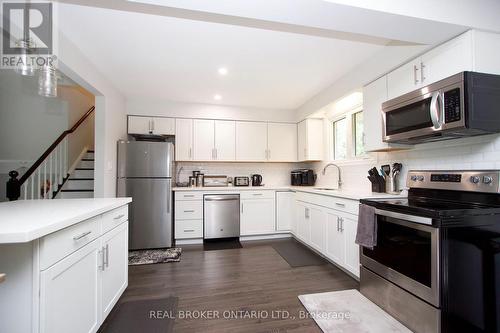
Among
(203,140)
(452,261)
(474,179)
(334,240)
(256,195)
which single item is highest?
(203,140)

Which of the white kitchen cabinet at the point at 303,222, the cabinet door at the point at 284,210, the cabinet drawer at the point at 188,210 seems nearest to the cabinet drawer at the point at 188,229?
the cabinet drawer at the point at 188,210

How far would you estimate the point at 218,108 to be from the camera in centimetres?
402

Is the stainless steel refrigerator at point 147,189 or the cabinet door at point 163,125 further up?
the cabinet door at point 163,125

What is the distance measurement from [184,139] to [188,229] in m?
1.53

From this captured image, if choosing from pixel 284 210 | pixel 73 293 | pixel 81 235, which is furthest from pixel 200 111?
pixel 73 293

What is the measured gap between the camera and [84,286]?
131 cm

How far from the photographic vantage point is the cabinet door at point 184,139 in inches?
150

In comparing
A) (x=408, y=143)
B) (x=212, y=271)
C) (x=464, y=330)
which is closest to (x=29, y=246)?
(x=212, y=271)

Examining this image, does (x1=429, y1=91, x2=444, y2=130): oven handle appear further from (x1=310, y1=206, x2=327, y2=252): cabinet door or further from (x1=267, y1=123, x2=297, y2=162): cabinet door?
(x1=267, y1=123, x2=297, y2=162): cabinet door

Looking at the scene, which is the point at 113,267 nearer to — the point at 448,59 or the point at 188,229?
A: the point at 188,229

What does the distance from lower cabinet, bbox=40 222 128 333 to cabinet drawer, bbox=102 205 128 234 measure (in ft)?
0.15

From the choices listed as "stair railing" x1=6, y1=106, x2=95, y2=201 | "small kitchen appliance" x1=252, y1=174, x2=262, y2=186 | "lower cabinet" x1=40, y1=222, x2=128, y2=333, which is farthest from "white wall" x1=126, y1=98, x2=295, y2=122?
"lower cabinet" x1=40, y1=222, x2=128, y2=333

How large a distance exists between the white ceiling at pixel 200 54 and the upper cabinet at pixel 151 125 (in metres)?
0.47

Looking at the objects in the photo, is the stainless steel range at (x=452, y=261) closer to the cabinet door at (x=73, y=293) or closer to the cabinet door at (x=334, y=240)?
the cabinet door at (x=334, y=240)
